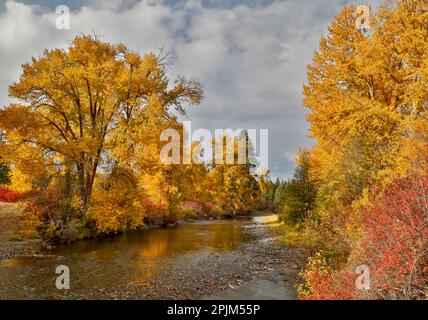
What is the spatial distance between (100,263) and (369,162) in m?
13.8

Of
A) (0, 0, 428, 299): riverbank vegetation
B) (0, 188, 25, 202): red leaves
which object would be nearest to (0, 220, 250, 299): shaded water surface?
(0, 0, 428, 299): riverbank vegetation

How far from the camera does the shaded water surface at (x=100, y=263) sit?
1099 cm

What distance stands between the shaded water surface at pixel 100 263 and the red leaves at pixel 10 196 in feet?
38.2

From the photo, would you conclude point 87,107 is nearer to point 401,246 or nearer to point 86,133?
point 86,133

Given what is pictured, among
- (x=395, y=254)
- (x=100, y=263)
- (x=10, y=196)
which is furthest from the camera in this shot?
(x=10, y=196)

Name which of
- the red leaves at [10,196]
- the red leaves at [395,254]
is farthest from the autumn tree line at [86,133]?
the red leaves at [395,254]

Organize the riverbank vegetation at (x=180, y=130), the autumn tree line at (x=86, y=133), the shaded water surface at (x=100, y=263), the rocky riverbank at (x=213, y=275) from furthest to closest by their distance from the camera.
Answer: the autumn tree line at (x=86, y=133), the riverbank vegetation at (x=180, y=130), the shaded water surface at (x=100, y=263), the rocky riverbank at (x=213, y=275)

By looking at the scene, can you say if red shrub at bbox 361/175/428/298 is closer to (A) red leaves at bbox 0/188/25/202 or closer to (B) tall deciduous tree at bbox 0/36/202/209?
(B) tall deciduous tree at bbox 0/36/202/209

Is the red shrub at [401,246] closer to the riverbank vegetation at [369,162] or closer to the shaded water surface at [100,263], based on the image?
the riverbank vegetation at [369,162]

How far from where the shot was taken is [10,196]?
27812 mm

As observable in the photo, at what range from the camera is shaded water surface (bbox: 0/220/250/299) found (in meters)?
11.0

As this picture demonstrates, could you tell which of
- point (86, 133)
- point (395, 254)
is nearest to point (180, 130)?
point (86, 133)

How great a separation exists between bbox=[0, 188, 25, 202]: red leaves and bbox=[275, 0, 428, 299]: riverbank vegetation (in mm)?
22488
